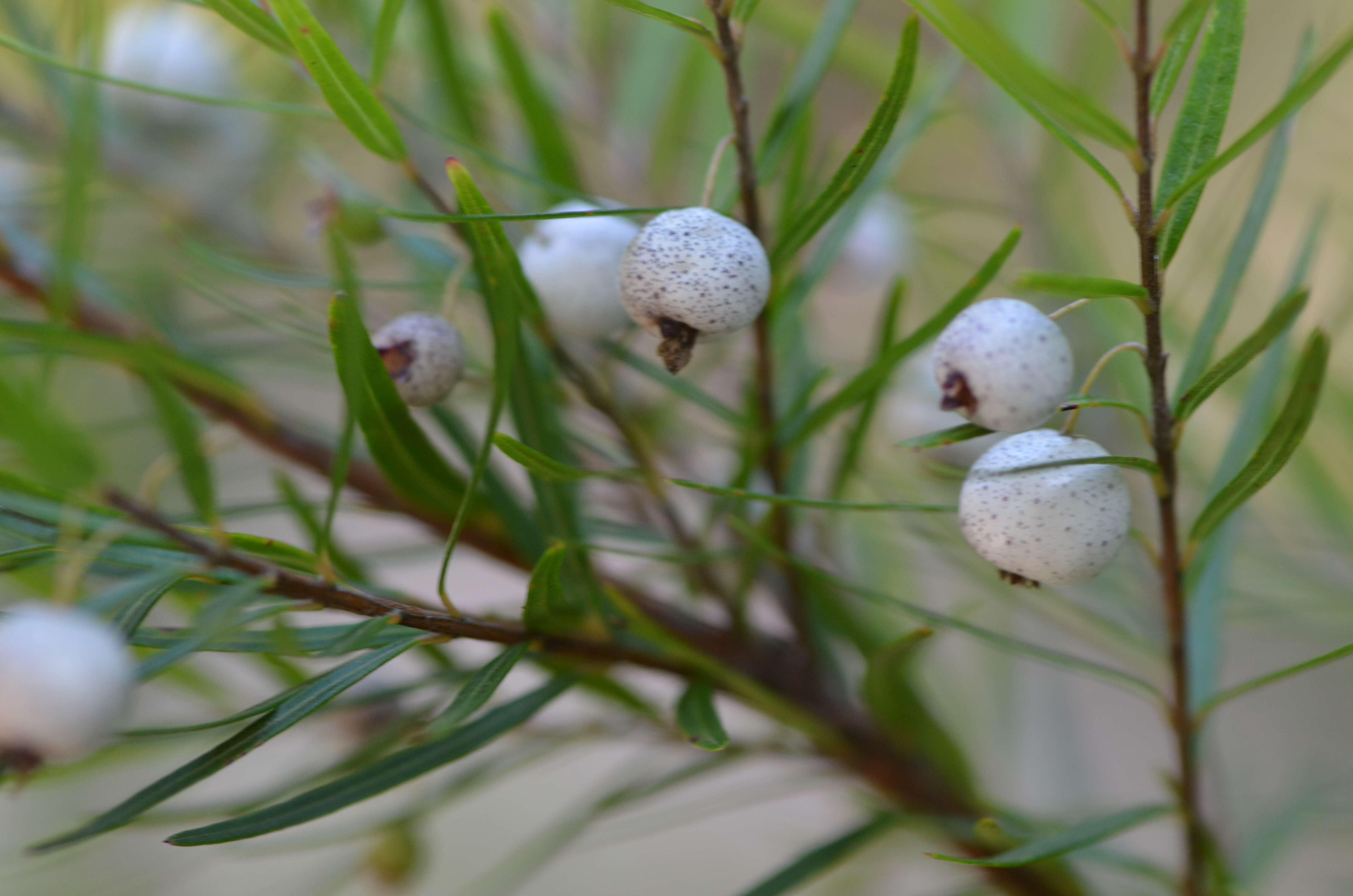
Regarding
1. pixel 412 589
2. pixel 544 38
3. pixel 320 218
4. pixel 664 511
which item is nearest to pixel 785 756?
pixel 664 511

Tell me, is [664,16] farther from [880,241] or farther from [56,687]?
[880,241]

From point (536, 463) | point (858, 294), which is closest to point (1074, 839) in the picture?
point (536, 463)

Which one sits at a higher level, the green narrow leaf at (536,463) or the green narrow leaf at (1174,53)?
the green narrow leaf at (1174,53)

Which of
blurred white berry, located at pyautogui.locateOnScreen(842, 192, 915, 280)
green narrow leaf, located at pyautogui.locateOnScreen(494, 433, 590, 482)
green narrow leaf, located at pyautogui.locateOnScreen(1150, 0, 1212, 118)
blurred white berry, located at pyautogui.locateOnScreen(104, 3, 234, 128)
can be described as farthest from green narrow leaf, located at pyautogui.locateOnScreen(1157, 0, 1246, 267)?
blurred white berry, located at pyautogui.locateOnScreen(104, 3, 234, 128)

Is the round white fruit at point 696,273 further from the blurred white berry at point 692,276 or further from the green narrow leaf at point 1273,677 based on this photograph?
the green narrow leaf at point 1273,677

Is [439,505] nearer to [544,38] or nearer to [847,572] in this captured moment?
[847,572]

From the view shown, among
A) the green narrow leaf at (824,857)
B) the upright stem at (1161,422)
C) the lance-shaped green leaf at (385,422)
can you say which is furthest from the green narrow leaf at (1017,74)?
the green narrow leaf at (824,857)
